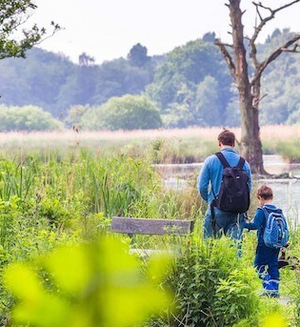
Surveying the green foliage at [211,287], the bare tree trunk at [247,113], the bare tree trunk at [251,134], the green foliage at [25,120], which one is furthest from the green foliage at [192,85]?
the green foliage at [211,287]

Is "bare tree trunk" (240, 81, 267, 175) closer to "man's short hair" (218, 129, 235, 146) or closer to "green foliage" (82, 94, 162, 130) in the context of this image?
"man's short hair" (218, 129, 235, 146)

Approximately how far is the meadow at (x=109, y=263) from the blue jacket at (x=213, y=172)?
Result: 300 millimetres

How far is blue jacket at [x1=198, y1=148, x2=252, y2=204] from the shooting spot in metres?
6.07

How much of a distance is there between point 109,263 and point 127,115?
54.1 meters

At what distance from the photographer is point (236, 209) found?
6.04 metres

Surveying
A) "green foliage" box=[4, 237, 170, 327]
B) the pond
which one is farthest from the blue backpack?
"green foliage" box=[4, 237, 170, 327]

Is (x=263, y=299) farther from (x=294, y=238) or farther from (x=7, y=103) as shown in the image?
(x=7, y=103)

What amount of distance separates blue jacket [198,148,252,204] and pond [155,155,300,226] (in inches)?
60.8

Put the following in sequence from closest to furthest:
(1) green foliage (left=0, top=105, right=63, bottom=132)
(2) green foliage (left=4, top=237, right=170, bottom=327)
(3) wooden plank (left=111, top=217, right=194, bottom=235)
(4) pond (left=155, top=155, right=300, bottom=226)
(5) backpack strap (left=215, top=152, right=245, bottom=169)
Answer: (2) green foliage (left=4, top=237, right=170, bottom=327)
(3) wooden plank (left=111, top=217, right=194, bottom=235)
(5) backpack strap (left=215, top=152, right=245, bottom=169)
(4) pond (left=155, top=155, right=300, bottom=226)
(1) green foliage (left=0, top=105, right=63, bottom=132)

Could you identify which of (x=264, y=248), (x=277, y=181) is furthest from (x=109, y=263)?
(x=277, y=181)

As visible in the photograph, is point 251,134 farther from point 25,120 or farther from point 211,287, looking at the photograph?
point 25,120

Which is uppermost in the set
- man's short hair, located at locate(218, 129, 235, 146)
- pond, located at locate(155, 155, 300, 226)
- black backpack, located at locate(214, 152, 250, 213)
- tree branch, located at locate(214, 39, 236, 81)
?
tree branch, located at locate(214, 39, 236, 81)

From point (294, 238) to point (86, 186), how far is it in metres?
2.45

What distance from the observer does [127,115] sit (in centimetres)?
5456
